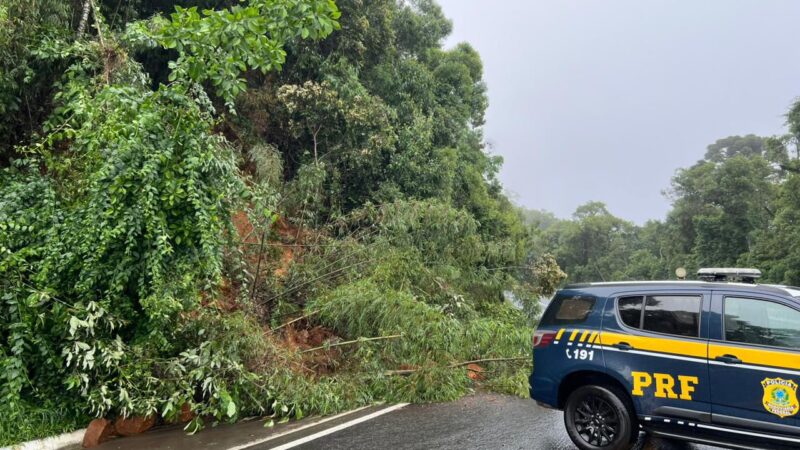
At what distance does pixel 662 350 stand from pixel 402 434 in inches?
112

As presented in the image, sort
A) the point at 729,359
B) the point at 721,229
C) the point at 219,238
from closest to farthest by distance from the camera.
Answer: the point at 729,359
the point at 219,238
the point at 721,229

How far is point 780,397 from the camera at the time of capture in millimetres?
4094

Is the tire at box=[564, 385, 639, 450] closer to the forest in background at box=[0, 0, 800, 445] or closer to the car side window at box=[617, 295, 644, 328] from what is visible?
the car side window at box=[617, 295, 644, 328]

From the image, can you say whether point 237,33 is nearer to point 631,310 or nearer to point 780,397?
point 631,310

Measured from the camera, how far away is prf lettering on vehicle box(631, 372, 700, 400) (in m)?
4.52

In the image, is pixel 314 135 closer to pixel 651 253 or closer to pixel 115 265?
pixel 115 265

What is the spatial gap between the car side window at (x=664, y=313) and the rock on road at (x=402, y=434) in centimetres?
126

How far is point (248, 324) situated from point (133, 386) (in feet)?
5.48

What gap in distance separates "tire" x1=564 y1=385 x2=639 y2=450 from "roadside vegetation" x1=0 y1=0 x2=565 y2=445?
2525mm

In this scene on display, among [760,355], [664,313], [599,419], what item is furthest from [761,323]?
→ [599,419]

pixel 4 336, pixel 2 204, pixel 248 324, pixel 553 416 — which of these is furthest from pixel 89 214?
pixel 553 416

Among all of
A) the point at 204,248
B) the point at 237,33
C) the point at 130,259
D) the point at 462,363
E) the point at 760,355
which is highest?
the point at 237,33

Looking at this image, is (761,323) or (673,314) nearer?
(761,323)

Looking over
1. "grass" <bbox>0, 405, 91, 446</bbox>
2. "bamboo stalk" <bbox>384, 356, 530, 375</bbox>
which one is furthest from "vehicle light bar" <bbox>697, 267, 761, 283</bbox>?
"grass" <bbox>0, 405, 91, 446</bbox>
